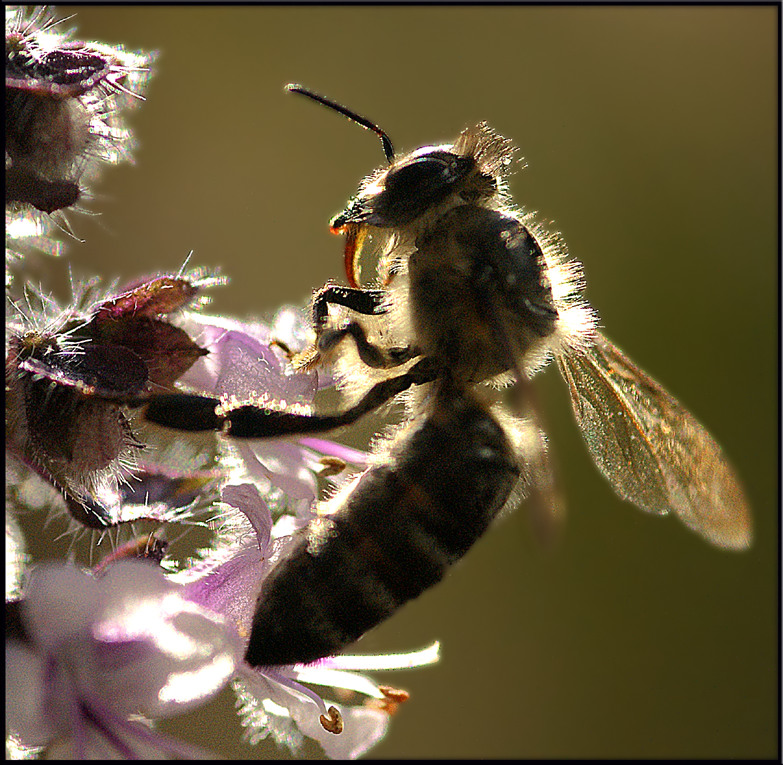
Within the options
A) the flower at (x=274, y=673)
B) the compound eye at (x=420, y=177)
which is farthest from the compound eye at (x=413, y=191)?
the flower at (x=274, y=673)

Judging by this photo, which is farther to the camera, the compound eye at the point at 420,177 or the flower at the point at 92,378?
the compound eye at the point at 420,177

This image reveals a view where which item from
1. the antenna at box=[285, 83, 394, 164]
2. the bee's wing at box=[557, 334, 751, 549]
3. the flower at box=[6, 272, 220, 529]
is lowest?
the bee's wing at box=[557, 334, 751, 549]

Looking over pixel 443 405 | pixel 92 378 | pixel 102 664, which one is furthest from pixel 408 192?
pixel 102 664

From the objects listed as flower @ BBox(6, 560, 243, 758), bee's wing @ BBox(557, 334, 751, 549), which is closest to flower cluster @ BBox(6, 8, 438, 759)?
flower @ BBox(6, 560, 243, 758)

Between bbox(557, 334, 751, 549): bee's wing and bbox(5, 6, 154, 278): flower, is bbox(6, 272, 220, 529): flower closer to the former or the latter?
bbox(5, 6, 154, 278): flower

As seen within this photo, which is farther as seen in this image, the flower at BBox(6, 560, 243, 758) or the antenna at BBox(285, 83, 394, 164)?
the antenna at BBox(285, 83, 394, 164)

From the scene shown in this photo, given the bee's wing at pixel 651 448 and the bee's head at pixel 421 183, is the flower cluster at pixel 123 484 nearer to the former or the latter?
the bee's head at pixel 421 183

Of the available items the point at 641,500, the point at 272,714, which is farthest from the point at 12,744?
the point at 641,500

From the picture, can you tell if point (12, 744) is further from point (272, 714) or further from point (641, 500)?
point (641, 500)
